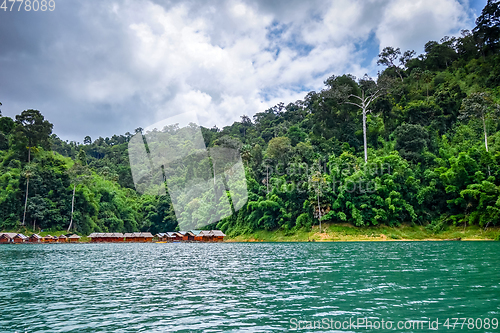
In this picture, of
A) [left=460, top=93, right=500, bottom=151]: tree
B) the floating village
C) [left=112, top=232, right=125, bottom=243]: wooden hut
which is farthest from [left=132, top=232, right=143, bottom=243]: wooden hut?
[left=460, top=93, right=500, bottom=151]: tree

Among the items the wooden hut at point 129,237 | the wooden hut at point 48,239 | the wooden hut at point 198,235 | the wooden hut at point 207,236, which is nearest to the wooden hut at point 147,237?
the wooden hut at point 129,237

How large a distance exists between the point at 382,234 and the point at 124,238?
51118mm

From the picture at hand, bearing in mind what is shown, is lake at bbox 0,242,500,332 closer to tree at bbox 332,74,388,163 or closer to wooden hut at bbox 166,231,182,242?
tree at bbox 332,74,388,163

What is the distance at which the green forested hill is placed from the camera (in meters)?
44.6

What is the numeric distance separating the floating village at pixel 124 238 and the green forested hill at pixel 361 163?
392 centimetres

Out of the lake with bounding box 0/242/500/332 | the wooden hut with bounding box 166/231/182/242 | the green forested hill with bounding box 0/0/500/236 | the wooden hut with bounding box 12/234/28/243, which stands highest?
the green forested hill with bounding box 0/0/500/236

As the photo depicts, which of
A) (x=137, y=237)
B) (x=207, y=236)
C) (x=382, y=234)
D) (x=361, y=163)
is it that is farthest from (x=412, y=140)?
(x=137, y=237)

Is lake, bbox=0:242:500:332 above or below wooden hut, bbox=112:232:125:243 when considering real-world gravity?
above

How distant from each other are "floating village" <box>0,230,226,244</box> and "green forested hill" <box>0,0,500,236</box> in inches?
154

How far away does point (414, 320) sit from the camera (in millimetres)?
7398

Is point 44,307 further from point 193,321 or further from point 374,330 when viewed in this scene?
point 374,330

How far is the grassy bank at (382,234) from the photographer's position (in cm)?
3928

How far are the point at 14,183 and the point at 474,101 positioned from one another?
261ft

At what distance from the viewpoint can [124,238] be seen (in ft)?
234
